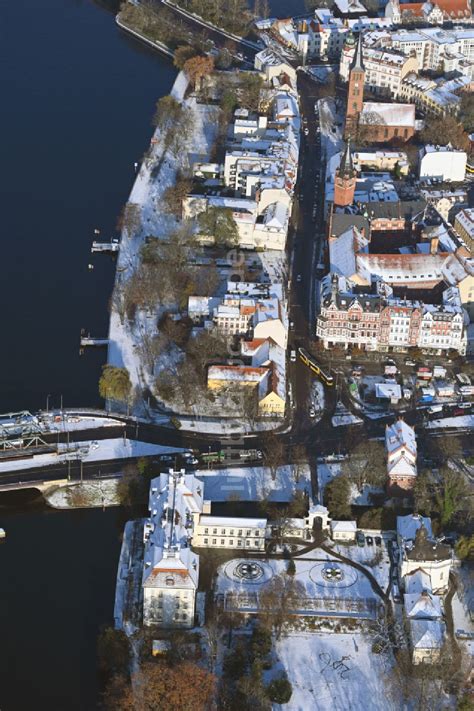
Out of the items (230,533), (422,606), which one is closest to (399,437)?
(230,533)

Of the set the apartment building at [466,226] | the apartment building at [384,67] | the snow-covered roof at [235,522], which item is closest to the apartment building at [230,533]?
the snow-covered roof at [235,522]

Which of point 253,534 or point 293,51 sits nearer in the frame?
point 253,534

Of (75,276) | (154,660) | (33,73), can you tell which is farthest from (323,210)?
(154,660)

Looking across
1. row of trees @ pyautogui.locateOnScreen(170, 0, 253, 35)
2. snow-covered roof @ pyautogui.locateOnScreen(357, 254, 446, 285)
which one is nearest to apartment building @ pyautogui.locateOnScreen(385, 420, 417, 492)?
snow-covered roof @ pyautogui.locateOnScreen(357, 254, 446, 285)

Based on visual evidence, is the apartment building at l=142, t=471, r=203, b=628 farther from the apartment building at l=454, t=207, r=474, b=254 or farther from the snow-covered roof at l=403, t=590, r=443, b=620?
the apartment building at l=454, t=207, r=474, b=254

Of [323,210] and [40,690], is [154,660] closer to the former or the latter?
[40,690]

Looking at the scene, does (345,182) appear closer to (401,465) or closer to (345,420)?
(345,420)
